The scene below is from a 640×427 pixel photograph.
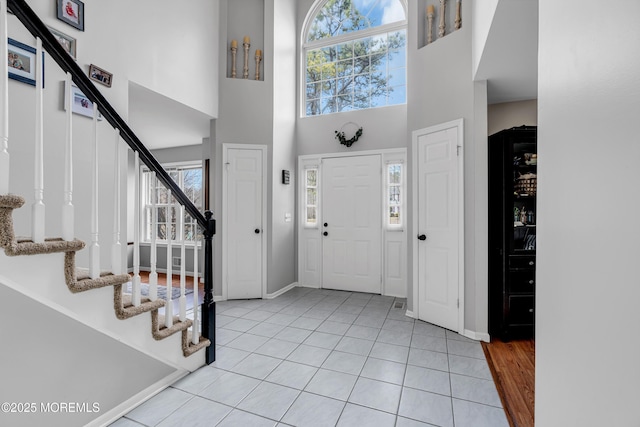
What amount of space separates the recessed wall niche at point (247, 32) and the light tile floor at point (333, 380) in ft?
11.1

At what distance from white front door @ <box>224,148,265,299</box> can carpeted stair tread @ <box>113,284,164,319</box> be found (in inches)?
84.3

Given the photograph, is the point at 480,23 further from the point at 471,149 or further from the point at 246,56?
the point at 246,56

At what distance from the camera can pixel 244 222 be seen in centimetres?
405

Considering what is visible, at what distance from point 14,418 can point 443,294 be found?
127 inches

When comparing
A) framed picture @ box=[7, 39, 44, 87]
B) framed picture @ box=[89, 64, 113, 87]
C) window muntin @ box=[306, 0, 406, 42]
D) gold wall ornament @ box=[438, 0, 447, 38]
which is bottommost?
framed picture @ box=[7, 39, 44, 87]

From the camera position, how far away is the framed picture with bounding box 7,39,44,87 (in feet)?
6.20

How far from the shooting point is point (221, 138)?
3957mm

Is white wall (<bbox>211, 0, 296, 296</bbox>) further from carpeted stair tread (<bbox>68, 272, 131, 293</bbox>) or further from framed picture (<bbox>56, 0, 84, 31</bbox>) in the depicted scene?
carpeted stair tread (<bbox>68, 272, 131, 293</bbox>)

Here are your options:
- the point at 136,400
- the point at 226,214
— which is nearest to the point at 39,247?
the point at 136,400

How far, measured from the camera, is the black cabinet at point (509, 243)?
2.77 meters

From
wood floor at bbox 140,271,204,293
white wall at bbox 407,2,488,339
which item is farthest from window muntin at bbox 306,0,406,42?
wood floor at bbox 140,271,204,293

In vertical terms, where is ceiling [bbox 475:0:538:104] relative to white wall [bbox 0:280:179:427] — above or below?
above

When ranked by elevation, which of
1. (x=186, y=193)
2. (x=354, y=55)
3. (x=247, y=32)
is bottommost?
(x=186, y=193)

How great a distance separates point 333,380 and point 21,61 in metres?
3.07
